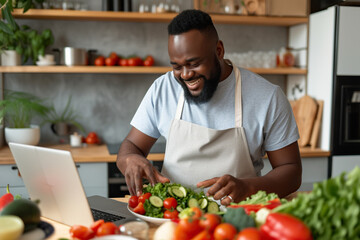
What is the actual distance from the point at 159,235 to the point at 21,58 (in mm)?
2785

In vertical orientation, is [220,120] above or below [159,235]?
above

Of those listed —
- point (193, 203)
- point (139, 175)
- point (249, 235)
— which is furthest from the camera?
point (139, 175)

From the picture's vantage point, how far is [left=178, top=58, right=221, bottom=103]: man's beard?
1.72 meters

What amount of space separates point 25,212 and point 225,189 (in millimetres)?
639

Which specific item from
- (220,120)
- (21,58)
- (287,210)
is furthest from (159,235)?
(21,58)

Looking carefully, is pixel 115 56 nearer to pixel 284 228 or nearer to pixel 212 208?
pixel 212 208

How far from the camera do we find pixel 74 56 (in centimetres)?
324

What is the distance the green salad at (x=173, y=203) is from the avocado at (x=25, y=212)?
0.36 m

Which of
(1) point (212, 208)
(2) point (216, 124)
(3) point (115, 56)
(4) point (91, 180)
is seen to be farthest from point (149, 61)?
(1) point (212, 208)

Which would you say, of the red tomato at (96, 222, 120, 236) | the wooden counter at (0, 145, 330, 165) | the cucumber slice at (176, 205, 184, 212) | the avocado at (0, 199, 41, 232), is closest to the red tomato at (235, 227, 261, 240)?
the red tomato at (96, 222, 120, 236)

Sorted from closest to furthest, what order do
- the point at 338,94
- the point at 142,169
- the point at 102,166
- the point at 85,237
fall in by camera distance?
the point at 85,237 < the point at 142,169 < the point at 102,166 < the point at 338,94

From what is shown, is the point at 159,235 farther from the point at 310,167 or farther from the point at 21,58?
the point at 21,58

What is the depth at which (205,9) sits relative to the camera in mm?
3314

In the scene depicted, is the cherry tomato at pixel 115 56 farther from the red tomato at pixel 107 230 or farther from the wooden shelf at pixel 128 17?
the red tomato at pixel 107 230
